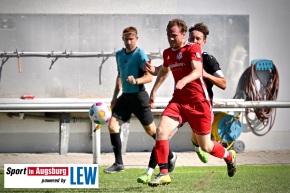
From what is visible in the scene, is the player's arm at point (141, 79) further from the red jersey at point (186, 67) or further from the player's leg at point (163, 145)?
A: the player's leg at point (163, 145)

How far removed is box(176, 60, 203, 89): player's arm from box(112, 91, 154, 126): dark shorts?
8.62 feet

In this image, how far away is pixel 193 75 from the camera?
399 inches

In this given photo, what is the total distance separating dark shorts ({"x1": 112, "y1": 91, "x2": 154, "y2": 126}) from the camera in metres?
12.8

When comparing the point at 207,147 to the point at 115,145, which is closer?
the point at 207,147

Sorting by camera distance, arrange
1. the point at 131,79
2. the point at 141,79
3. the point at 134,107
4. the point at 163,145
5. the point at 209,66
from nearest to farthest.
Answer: the point at 163,145, the point at 209,66, the point at 131,79, the point at 141,79, the point at 134,107

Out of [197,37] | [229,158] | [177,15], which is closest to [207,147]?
[229,158]

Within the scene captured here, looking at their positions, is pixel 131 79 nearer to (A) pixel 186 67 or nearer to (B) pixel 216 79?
(B) pixel 216 79

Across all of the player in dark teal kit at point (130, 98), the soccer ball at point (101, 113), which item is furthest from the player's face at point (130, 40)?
the soccer ball at point (101, 113)

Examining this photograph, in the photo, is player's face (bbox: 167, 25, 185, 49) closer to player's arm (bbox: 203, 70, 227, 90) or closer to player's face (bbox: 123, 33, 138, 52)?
player's arm (bbox: 203, 70, 227, 90)

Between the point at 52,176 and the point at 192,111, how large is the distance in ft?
6.55

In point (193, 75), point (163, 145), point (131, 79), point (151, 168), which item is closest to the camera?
point (193, 75)

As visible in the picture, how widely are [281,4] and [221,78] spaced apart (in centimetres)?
810

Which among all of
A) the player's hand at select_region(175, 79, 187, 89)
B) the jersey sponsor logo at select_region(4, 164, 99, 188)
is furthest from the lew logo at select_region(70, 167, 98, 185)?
the player's hand at select_region(175, 79, 187, 89)

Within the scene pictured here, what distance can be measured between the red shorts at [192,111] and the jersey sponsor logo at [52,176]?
49.3 inches
